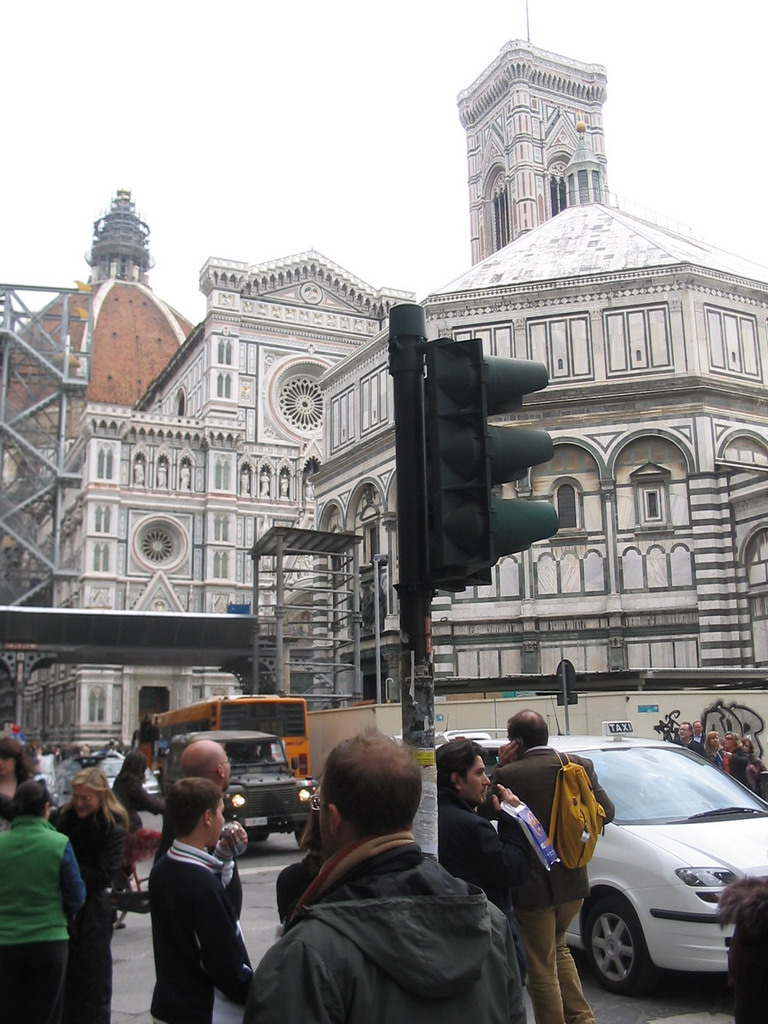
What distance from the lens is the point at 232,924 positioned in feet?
13.2

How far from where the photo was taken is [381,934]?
7.82ft

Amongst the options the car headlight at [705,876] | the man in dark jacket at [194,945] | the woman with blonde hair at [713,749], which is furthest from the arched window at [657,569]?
the man in dark jacket at [194,945]

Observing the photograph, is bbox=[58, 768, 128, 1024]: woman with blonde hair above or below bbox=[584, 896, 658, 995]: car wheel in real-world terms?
above

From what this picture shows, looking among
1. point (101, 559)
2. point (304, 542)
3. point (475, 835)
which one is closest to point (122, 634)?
point (304, 542)

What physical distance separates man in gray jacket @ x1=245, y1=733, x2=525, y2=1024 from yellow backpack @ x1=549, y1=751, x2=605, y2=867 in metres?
3.11

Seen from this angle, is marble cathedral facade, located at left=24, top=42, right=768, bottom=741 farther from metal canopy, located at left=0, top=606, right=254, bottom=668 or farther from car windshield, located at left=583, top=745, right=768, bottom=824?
car windshield, located at left=583, top=745, right=768, bottom=824

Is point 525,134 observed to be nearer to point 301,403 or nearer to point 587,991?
point 301,403

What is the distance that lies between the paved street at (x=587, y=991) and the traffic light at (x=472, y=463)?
3513 millimetres

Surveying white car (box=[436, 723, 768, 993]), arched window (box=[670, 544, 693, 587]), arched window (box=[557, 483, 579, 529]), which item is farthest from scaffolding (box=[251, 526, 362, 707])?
white car (box=[436, 723, 768, 993])

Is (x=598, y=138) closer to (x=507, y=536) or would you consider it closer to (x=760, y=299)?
(x=760, y=299)

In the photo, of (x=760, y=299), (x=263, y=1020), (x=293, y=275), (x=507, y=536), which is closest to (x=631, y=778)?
(x=507, y=536)

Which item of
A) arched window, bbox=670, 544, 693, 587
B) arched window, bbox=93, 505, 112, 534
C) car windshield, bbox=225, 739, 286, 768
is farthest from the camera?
arched window, bbox=93, 505, 112, 534

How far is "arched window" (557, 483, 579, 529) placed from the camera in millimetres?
31234

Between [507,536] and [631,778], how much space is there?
419 cm
